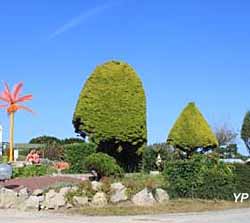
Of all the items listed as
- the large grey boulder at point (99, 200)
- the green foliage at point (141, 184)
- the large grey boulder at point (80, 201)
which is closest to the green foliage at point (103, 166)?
the green foliage at point (141, 184)

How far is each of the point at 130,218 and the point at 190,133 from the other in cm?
2278

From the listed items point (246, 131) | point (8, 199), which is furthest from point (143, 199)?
point (246, 131)

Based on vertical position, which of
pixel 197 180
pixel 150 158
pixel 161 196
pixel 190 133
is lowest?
pixel 161 196

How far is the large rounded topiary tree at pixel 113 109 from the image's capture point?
31391 millimetres

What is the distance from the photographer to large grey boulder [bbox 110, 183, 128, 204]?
21.9 meters

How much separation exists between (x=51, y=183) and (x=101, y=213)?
5217 mm

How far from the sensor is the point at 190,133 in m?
41.1

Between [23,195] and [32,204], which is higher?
[23,195]

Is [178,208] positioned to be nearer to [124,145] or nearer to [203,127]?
[124,145]

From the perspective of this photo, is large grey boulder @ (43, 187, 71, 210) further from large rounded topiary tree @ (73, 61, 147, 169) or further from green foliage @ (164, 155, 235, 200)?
large rounded topiary tree @ (73, 61, 147, 169)

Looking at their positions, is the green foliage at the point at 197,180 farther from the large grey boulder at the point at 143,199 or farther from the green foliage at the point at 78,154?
the green foliage at the point at 78,154

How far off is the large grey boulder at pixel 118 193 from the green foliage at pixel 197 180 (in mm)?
2356

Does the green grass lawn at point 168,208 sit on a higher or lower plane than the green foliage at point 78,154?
lower

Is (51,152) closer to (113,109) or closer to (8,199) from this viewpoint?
(113,109)
